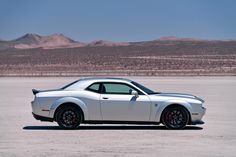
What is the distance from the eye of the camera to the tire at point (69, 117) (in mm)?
14453

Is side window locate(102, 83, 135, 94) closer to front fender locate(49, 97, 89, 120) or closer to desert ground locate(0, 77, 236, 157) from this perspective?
front fender locate(49, 97, 89, 120)

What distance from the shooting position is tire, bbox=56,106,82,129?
1445 centimetres

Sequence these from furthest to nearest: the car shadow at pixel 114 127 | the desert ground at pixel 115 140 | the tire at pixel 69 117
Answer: the car shadow at pixel 114 127, the tire at pixel 69 117, the desert ground at pixel 115 140

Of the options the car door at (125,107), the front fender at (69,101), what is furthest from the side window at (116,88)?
the front fender at (69,101)

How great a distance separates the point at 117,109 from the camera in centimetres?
1437

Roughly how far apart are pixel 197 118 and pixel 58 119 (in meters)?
3.49

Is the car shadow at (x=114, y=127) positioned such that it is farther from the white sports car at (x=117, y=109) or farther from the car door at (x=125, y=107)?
the car door at (x=125, y=107)

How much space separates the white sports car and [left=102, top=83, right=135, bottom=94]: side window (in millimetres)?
82

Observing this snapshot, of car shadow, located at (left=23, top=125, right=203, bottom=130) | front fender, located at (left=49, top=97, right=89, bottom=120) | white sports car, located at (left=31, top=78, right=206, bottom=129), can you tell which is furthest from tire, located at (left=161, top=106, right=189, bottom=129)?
front fender, located at (left=49, top=97, right=89, bottom=120)

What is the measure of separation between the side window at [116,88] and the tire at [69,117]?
0.91 metres

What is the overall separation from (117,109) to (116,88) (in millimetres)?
707

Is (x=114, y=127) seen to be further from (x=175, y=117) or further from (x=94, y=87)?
(x=175, y=117)

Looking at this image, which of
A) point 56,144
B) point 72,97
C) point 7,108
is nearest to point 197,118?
point 72,97

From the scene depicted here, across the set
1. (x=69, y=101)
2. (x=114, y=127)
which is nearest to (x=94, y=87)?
(x=69, y=101)
